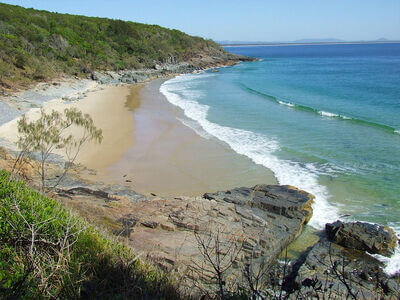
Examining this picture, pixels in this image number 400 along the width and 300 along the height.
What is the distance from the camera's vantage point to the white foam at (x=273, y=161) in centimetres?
1164

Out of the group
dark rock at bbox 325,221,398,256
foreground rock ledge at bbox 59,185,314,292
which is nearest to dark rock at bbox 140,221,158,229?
foreground rock ledge at bbox 59,185,314,292

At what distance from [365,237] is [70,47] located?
47241mm

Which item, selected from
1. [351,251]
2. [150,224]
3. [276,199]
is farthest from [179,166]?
[351,251]

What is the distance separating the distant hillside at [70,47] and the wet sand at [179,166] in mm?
16141

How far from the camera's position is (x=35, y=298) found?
15.0 feet

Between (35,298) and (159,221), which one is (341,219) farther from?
(35,298)

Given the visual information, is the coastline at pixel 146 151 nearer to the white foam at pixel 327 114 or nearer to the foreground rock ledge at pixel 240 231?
the foreground rock ledge at pixel 240 231

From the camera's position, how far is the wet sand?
13.6 metres

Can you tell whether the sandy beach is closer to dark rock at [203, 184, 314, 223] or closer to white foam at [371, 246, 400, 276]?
dark rock at [203, 184, 314, 223]

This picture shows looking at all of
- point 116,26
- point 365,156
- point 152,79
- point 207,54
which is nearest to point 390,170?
point 365,156

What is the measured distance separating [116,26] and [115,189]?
6129 centimetres

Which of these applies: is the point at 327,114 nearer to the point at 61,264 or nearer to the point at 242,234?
the point at 242,234

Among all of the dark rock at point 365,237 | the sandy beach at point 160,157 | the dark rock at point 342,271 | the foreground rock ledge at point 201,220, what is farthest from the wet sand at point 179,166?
the dark rock at point 342,271

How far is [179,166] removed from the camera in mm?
15562
